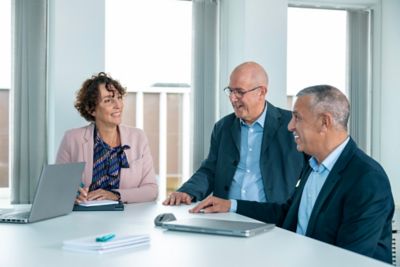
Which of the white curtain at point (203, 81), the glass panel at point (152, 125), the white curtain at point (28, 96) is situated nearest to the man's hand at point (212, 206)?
the white curtain at point (28, 96)

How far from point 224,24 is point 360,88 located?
1.69 m

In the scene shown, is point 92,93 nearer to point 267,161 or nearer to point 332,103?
point 267,161

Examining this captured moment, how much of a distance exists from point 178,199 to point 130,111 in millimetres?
2744

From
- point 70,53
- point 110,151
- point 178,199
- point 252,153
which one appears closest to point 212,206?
point 178,199

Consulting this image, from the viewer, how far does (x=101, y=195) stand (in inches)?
120

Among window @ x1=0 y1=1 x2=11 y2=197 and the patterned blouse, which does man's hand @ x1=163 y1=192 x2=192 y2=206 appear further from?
window @ x1=0 y1=1 x2=11 y2=197

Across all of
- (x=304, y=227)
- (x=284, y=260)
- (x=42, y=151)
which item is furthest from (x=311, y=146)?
(x=42, y=151)

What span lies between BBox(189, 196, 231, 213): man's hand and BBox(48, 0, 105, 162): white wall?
7.28 ft

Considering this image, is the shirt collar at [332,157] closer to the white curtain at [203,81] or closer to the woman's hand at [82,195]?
the woman's hand at [82,195]

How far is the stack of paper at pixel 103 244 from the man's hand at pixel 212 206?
2.51 ft

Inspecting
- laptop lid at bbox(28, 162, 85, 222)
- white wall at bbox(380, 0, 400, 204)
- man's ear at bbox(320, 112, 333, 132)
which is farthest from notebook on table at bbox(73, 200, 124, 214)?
white wall at bbox(380, 0, 400, 204)

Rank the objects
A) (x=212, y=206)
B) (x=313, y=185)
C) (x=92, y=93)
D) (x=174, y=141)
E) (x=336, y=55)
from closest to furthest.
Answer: (x=313, y=185), (x=212, y=206), (x=92, y=93), (x=174, y=141), (x=336, y=55)

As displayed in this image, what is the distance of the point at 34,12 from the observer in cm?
496

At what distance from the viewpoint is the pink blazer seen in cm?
332
